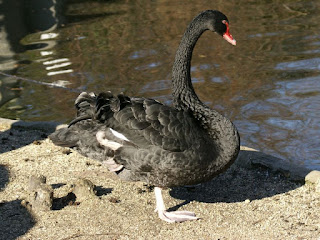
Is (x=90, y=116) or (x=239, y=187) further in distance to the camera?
(x=239, y=187)

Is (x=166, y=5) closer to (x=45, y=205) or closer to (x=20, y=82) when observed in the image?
(x=20, y=82)

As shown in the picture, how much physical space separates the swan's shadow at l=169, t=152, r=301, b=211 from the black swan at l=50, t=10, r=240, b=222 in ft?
1.37

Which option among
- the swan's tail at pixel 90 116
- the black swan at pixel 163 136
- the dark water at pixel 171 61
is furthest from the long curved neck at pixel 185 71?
the dark water at pixel 171 61

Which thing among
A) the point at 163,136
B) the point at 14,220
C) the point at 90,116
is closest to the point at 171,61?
the point at 90,116

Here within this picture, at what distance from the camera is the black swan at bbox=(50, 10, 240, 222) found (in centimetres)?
414

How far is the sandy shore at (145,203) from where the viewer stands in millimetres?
4102

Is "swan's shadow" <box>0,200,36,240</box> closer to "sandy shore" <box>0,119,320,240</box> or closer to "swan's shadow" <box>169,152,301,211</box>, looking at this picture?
"sandy shore" <box>0,119,320,240</box>

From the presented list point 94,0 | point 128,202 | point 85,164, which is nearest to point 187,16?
point 94,0

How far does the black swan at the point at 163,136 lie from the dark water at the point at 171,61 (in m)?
1.94

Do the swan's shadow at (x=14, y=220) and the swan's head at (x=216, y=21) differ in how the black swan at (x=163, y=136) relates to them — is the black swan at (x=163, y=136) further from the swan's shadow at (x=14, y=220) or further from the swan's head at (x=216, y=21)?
the swan's shadow at (x=14, y=220)

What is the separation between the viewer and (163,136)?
13.6 feet

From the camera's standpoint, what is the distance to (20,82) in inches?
361

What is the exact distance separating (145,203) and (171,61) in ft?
16.8

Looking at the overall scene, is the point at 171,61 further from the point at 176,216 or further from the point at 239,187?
the point at 176,216
